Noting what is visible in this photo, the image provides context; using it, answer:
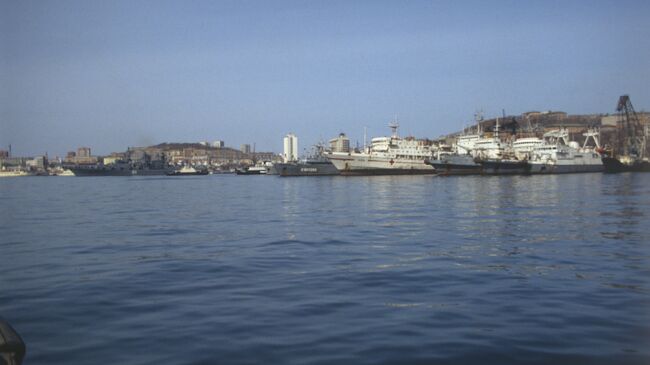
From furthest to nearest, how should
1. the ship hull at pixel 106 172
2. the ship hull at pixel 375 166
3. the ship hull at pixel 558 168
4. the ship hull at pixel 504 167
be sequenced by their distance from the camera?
1. the ship hull at pixel 106 172
2. the ship hull at pixel 375 166
3. the ship hull at pixel 558 168
4. the ship hull at pixel 504 167

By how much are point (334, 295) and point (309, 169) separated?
121 m

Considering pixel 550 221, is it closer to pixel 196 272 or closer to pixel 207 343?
pixel 196 272

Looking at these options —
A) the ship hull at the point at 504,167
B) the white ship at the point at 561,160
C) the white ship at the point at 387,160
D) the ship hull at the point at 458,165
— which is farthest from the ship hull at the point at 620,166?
the white ship at the point at 387,160

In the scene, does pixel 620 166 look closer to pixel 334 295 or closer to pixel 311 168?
pixel 311 168

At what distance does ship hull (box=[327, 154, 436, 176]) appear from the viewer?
364ft

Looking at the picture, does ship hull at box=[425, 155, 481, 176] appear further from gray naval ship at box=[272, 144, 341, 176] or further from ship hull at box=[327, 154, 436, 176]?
gray naval ship at box=[272, 144, 341, 176]

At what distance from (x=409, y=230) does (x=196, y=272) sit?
33.5ft

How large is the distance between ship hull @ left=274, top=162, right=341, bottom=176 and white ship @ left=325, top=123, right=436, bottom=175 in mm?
11292

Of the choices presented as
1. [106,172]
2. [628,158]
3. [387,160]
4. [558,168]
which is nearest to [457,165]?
[387,160]

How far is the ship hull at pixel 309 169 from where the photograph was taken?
12675 cm

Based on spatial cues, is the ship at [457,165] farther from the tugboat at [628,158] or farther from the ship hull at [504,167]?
the tugboat at [628,158]

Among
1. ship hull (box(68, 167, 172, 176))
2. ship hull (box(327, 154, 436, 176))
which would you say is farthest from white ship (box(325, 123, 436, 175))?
ship hull (box(68, 167, 172, 176))

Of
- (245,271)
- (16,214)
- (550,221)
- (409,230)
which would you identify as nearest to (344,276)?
(245,271)

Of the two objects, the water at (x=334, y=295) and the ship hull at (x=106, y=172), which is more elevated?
the ship hull at (x=106, y=172)
